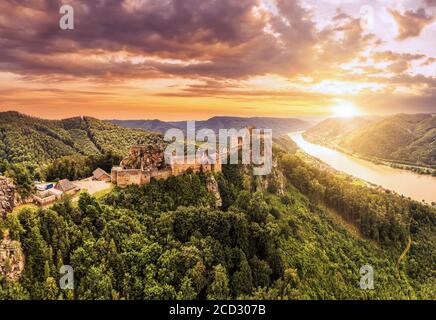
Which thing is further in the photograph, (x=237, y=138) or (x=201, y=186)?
(x=237, y=138)

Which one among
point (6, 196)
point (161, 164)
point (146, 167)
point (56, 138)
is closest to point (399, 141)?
point (56, 138)

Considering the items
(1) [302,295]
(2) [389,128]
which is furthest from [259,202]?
(2) [389,128]

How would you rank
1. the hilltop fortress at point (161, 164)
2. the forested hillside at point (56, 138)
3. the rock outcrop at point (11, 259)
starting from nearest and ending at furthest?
the rock outcrop at point (11, 259)
the hilltop fortress at point (161, 164)
the forested hillside at point (56, 138)

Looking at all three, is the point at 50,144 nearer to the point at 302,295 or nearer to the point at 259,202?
the point at 259,202

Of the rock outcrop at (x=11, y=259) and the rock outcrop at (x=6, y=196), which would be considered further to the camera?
the rock outcrop at (x=6, y=196)

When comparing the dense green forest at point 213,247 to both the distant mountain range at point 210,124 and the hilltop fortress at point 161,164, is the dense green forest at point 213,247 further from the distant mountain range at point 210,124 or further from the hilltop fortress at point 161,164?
the distant mountain range at point 210,124

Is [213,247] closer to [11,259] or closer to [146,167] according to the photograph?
[146,167]

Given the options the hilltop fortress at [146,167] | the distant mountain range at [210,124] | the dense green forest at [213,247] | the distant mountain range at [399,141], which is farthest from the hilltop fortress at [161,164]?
the distant mountain range at [399,141]
